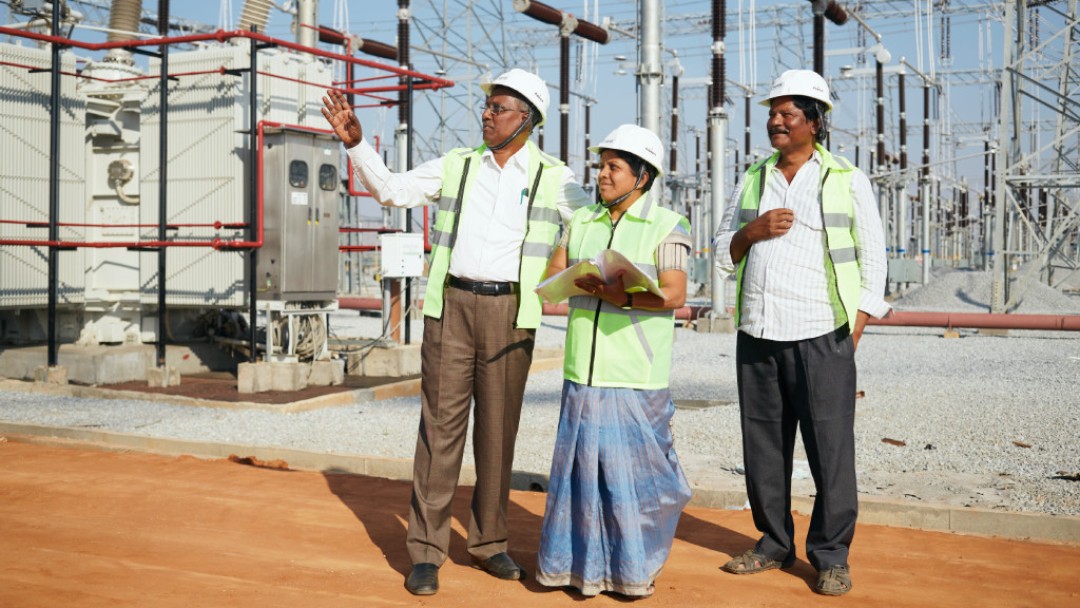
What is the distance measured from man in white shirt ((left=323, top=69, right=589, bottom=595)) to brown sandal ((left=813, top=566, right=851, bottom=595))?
1425mm

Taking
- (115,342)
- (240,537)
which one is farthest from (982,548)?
(115,342)

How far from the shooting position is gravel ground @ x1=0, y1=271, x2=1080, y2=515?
7496 millimetres

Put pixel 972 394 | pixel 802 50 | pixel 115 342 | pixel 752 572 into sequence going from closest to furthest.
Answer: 1. pixel 752 572
2. pixel 972 394
3. pixel 115 342
4. pixel 802 50

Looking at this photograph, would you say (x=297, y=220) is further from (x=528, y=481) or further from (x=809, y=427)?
(x=809, y=427)

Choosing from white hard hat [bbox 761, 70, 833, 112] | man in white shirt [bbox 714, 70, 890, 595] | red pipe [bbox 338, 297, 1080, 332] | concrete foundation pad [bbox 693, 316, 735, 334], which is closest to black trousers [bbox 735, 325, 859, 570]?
man in white shirt [bbox 714, 70, 890, 595]

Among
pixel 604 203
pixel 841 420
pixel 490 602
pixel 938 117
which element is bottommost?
Answer: pixel 490 602

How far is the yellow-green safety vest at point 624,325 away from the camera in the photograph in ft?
15.8

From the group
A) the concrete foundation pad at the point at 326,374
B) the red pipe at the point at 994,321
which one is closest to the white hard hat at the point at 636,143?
the concrete foundation pad at the point at 326,374

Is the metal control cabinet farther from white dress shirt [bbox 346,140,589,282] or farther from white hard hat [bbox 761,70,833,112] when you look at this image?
white hard hat [bbox 761,70,833,112]

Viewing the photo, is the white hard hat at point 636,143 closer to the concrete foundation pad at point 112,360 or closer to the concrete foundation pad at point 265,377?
the concrete foundation pad at point 265,377

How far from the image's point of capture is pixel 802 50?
41500 millimetres

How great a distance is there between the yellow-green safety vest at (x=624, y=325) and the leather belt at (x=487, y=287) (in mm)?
396

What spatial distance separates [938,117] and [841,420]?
42.7m

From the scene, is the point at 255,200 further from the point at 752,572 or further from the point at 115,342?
the point at 752,572
